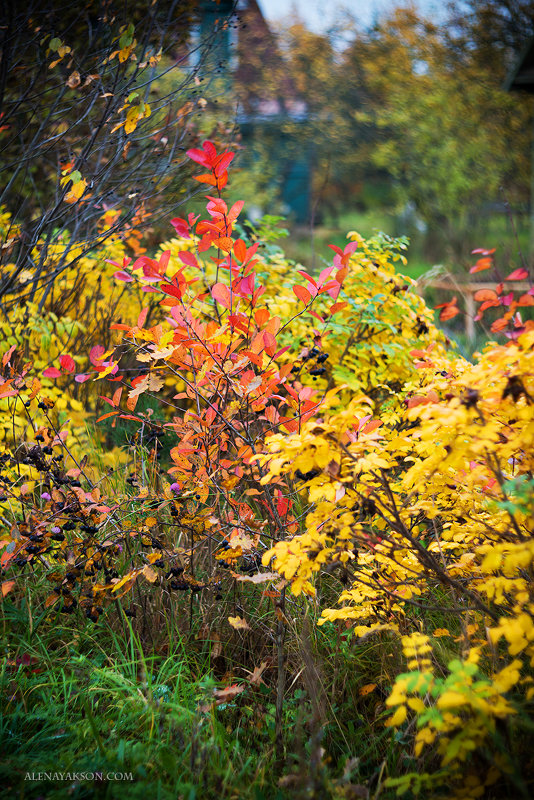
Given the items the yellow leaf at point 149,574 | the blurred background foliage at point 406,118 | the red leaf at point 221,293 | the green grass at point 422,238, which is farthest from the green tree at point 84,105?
the blurred background foliage at point 406,118

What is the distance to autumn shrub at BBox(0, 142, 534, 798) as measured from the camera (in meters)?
1.42

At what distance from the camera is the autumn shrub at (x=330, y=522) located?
142cm

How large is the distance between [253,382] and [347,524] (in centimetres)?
55

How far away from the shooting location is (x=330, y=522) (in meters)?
1.80

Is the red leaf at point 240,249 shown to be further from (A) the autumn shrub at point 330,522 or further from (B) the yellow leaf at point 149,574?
(B) the yellow leaf at point 149,574

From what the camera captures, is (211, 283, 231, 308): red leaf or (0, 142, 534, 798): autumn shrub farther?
(211, 283, 231, 308): red leaf

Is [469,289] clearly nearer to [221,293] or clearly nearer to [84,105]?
[84,105]

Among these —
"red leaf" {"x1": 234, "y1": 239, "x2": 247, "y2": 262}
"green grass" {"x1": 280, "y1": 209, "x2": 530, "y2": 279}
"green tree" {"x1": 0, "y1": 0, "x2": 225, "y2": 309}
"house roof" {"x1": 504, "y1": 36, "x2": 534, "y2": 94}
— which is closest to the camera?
"red leaf" {"x1": 234, "y1": 239, "x2": 247, "y2": 262}

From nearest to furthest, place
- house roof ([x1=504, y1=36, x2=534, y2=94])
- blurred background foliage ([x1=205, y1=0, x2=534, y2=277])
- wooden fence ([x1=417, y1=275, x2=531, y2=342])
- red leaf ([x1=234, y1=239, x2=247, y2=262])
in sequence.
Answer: red leaf ([x1=234, y1=239, x2=247, y2=262]), wooden fence ([x1=417, y1=275, x2=531, y2=342]), house roof ([x1=504, y1=36, x2=534, y2=94]), blurred background foliage ([x1=205, y1=0, x2=534, y2=277])

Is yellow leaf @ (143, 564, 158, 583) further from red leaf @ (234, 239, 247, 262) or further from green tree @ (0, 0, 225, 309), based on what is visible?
green tree @ (0, 0, 225, 309)

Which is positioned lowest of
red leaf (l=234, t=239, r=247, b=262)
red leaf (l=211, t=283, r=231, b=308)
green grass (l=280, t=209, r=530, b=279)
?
green grass (l=280, t=209, r=530, b=279)

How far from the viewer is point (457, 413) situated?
1312mm

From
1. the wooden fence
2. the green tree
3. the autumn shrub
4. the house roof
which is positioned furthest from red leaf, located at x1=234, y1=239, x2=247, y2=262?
the house roof

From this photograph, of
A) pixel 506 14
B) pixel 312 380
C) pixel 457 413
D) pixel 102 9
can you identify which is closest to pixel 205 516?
pixel 457 413
